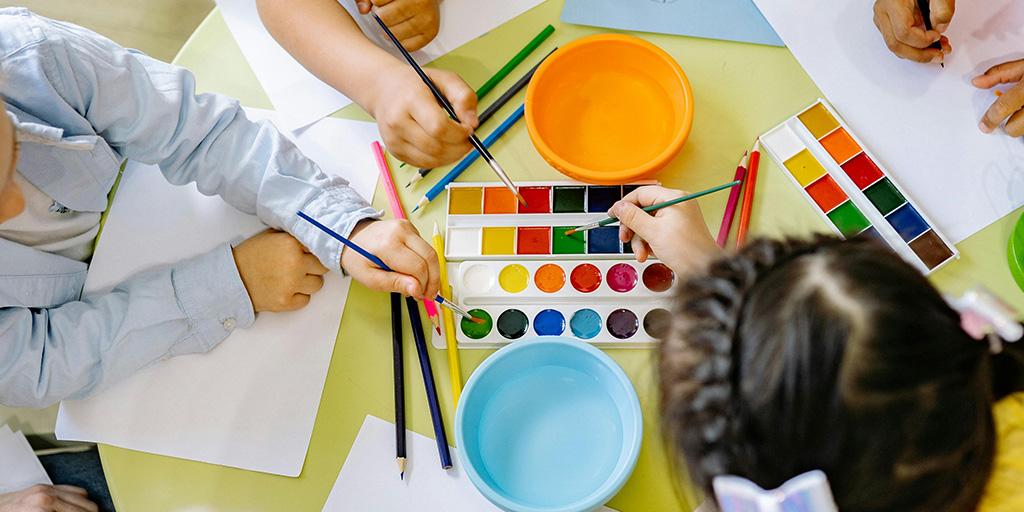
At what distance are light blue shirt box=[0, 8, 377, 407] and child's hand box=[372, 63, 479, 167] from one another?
0.08 meters

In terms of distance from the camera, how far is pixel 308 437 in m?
0.72

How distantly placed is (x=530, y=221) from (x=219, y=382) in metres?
0.36

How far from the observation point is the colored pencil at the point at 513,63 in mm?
807

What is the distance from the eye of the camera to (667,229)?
70 centimetres

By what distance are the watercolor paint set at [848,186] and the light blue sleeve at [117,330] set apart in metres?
0.59

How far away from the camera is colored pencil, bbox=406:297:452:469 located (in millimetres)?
700

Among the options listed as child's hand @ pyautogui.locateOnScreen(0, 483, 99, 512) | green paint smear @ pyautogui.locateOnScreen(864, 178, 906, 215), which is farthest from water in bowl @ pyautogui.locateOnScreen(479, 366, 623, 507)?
child's hand @ pyautogui.locateOnScreen(0, 483, 99, 512)

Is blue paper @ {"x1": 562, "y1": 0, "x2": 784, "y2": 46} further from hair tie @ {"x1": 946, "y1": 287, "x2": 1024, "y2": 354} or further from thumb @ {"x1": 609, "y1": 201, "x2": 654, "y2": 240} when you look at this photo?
hair tie @ {"x1": 946, "y1": 287, "x2": 1024, "y2": 354}

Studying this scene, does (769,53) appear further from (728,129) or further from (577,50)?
(577,50)

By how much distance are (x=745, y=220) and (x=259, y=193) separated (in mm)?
511

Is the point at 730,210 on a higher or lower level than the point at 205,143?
lower

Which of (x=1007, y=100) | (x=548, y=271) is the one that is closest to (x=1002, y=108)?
(x=1007, y=100)

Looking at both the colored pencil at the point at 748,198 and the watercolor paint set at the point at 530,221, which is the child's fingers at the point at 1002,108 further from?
the watercolor paint set at the point at 530,221

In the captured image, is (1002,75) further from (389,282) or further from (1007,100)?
(389,282)
